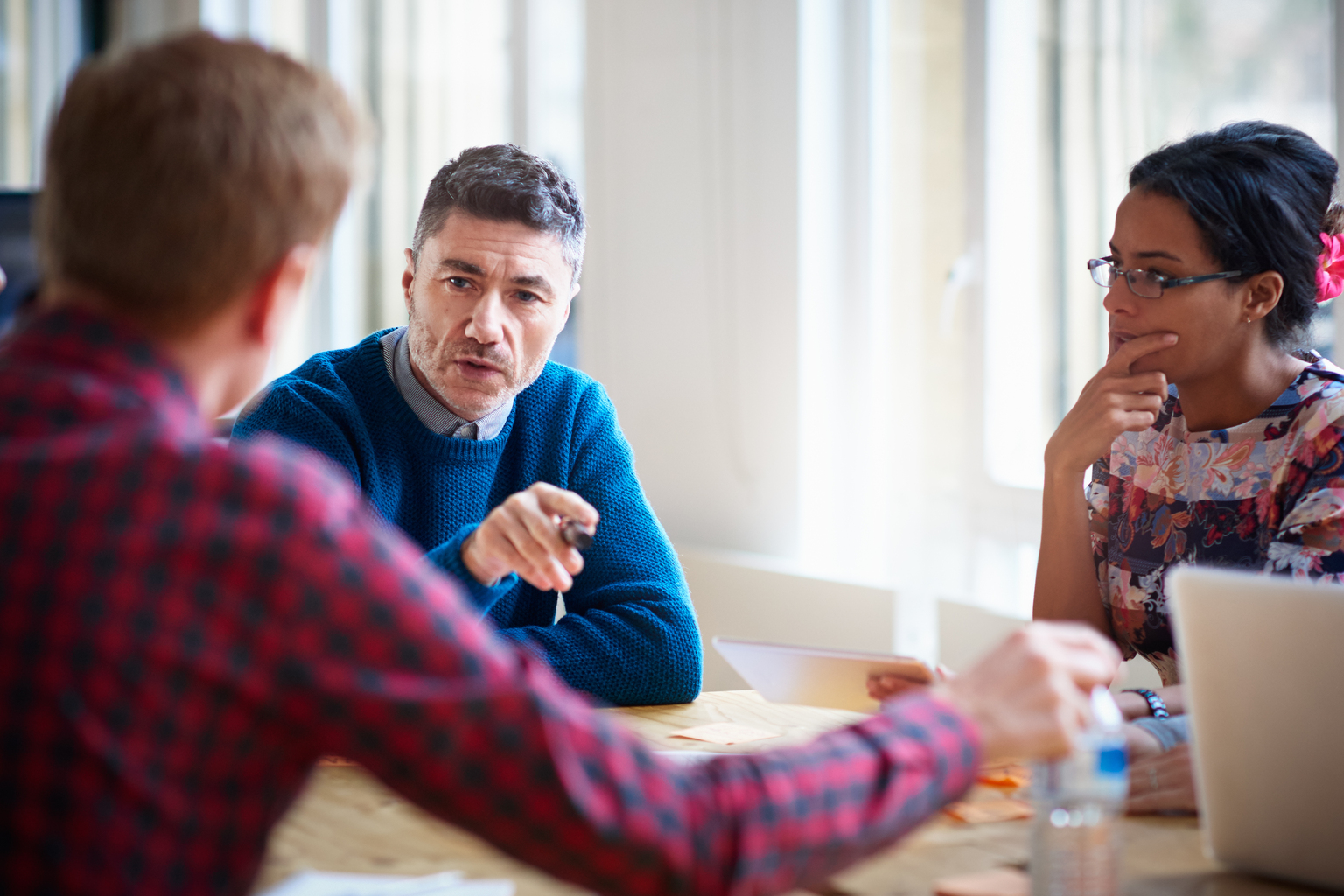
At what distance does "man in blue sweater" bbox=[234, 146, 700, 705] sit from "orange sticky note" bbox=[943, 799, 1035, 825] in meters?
0.55

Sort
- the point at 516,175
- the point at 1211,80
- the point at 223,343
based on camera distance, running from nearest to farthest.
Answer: the point at 223,343 → the point at 516,175 → the point at 1211,80

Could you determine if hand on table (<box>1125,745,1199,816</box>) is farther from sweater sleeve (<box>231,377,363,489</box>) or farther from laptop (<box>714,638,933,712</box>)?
sweater sleeve (<box>231,377,363,489</box>)

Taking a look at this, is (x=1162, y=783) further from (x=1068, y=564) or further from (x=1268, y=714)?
(x=1068, y=564)

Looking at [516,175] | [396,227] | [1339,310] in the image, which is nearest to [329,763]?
[516,175]

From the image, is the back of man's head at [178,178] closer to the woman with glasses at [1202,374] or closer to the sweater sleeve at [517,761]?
the sweater sleeve at [517,761]

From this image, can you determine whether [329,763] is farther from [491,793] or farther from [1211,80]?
[1211,80]

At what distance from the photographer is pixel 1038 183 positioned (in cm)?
265

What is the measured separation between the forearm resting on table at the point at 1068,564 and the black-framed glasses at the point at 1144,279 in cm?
27

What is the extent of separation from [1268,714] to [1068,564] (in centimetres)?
76

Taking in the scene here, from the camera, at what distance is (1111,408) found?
161 centimetres

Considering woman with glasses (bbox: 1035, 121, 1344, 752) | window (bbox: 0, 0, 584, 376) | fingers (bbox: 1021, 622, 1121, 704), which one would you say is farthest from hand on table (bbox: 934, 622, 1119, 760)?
window (bbox: 0, 0, 584, 376)

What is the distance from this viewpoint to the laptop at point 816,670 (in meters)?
1.06

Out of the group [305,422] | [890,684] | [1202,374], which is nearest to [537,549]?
[890,684]

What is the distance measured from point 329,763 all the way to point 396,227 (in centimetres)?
371
